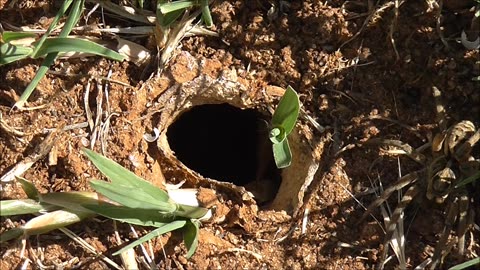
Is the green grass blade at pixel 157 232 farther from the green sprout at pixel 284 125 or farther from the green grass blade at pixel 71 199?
the green sprout at pixel 284 125

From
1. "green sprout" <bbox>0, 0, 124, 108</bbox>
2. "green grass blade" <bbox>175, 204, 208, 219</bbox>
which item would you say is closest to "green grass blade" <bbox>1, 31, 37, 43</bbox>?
"green sprout" <bbox>0, 0, 124, 108</bbox>

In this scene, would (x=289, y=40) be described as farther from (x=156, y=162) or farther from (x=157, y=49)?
(x=156, y=162)

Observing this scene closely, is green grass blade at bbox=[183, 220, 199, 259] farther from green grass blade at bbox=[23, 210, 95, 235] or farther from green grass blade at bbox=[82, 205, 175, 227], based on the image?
green grass blade at bbox=[23, 210, 95, 235]

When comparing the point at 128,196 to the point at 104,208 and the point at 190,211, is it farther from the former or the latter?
the point at 190,211

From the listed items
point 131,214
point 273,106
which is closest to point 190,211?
point 131,214

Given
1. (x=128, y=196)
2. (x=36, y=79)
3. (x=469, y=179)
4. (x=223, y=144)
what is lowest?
(x=223, y=144)

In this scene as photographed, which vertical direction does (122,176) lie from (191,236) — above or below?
above

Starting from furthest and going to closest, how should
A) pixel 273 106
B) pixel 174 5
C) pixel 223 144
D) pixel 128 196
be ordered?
pixel 223 144 < pixel 273 106 < pixel 174 5 < pixel 128 196
